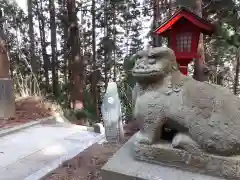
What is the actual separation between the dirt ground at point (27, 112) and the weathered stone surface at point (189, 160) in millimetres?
3356

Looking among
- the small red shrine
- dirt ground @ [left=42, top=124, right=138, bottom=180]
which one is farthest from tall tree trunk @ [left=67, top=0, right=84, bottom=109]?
the small red shrine

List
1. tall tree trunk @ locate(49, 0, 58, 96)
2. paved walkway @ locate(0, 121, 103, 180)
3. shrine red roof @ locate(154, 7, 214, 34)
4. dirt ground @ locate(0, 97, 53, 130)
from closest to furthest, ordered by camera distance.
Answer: paved walkway @ locate(0, 121, 103, 180)
shrine red roof @ locate(154, 7, 214, 34)
dirt ground @ locate(0, 97, 53, 130)
tall tree trunk @ locate(49, 0, 58, 96)

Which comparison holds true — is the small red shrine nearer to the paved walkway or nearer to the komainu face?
the komainu face

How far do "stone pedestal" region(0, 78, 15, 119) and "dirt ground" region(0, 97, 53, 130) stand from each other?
15 cm

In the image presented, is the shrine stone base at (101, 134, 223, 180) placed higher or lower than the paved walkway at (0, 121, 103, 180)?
higher

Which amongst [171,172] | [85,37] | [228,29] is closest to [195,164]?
[171,172]

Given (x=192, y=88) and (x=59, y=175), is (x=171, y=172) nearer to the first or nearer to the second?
(x=192, y=88)

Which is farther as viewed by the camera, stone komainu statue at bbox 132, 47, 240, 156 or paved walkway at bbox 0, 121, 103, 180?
paved walkway at bbox 0, 121, 103, 180

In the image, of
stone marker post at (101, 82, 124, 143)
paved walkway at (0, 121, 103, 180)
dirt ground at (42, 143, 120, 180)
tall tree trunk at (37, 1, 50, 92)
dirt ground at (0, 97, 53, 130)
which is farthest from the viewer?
tall tree trunk at (37, 1, 50, 92)

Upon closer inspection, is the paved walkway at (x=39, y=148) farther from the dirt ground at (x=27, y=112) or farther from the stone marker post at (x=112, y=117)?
the dirt ground at (x=27, y=112)

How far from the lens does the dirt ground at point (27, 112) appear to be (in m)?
4.41

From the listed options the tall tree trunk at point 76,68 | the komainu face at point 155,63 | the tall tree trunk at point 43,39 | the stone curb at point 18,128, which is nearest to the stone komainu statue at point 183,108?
the komainu face at point 155,63

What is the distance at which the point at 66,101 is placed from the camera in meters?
7.10

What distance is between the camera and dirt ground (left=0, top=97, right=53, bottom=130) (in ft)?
14.5
